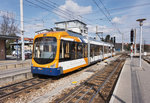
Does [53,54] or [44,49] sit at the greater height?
[44,49]

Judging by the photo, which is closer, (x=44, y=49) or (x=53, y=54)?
(x=53, y=54)

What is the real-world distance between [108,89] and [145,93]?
1.70m

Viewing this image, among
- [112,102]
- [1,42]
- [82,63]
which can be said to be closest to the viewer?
[112,102]

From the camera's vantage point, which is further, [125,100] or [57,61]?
[57,61]

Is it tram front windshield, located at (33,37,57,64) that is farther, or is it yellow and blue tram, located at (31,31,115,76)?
tram front windshield, located at (33,37,57,64)

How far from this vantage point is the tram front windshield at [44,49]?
6953 millimetres

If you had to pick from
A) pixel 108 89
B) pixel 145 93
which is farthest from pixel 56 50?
pixel 145 93

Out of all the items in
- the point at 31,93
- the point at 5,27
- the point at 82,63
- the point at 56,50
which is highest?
the point at 5,27

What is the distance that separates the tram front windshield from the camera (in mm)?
6953

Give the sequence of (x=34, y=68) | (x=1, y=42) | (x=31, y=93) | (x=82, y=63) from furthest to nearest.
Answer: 1. (x=1, y=42)
2. (x=82, y=63)
3. (x=34, y=68)
4. (x=31, y=93)

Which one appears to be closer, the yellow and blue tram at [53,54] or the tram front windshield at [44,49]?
the yellow and blue tram at [53,54]

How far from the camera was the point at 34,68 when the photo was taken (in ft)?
24.3

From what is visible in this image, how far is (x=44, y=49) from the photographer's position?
727 cm

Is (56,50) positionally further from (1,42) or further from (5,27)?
(5,27)
